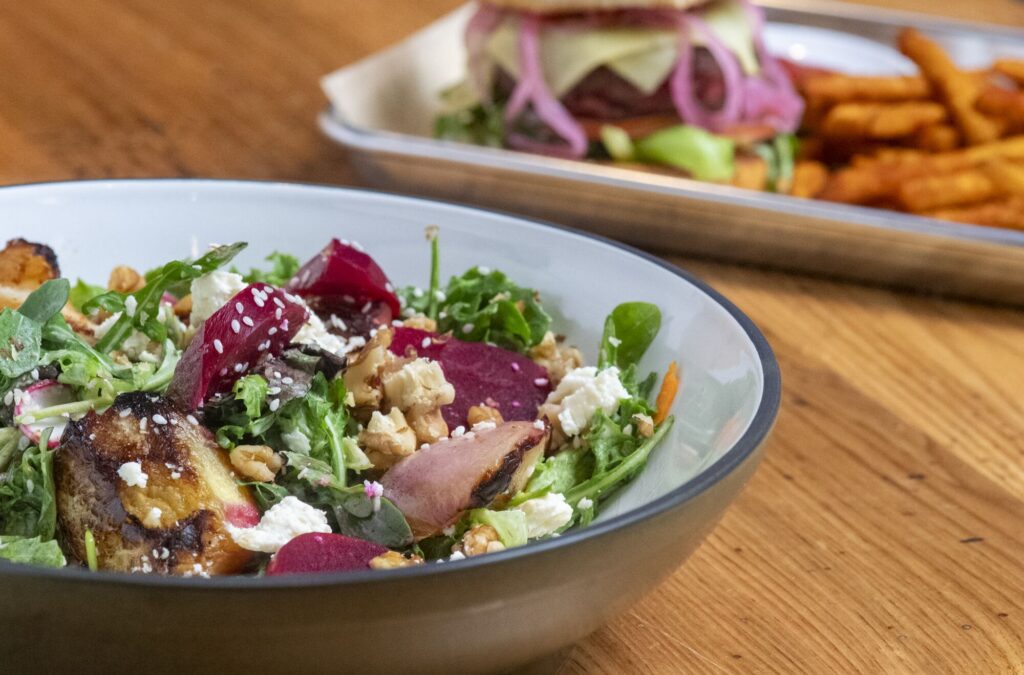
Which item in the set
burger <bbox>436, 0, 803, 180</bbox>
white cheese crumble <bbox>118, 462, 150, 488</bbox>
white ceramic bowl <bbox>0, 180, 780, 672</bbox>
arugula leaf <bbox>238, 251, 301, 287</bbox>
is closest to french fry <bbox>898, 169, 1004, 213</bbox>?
burger <bbox>436, 0, 803, 180</bbox>

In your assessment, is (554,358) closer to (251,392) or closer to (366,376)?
(366,376)

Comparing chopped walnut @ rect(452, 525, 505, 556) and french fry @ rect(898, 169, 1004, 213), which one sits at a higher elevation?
chopped walnut @ rect(452, 525, 505, 556)

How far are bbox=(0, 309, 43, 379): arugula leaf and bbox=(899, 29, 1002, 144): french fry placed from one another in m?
1.98

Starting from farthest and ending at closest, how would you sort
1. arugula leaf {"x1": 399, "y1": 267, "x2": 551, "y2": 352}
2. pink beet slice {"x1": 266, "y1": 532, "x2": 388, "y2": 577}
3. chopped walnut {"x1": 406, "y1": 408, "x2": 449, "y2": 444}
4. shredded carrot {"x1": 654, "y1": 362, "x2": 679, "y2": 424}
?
1. arugula leaf {"x1": 399, "y1": 267, "x2": 551, "y2": 352}
2. shredded carrot {"x1": 654, "y1": 362, "x2": 679, "y2": 424}
3. chopped walnut {"x1": 406, "y1": 408, "x2": 449, "y2": 444}
4. pink beet slice {"x1": 266, "y1": 532, "x2": 388, "y2": 577}

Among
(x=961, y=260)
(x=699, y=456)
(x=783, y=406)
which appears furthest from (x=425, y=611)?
(x=961, y=260)

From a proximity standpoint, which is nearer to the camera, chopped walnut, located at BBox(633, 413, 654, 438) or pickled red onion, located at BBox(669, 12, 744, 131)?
chopped walnut, located at BBox(633, 413, 654, 438)

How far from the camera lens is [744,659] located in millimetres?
1145

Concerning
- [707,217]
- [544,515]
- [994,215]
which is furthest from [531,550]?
[994,215]

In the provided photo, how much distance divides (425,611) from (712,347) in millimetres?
546

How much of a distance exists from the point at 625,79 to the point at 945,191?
28.8 inches

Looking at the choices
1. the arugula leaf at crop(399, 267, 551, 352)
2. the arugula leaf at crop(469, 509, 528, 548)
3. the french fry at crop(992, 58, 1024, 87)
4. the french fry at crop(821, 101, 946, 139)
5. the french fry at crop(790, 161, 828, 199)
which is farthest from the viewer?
the french fry at crop(992, 58, 1024, 87)

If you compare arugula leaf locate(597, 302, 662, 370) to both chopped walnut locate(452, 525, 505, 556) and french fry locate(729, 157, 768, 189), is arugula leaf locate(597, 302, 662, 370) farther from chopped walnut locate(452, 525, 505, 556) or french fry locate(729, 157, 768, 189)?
french fry locate(729, 157, 768, 189)

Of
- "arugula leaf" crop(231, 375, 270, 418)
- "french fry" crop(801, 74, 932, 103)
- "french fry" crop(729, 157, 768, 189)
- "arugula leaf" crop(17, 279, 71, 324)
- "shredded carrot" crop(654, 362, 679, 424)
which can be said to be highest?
"arugula leaf" crop(17, 279, 71, 324)

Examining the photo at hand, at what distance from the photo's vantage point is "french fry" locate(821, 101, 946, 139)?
8.24ft
